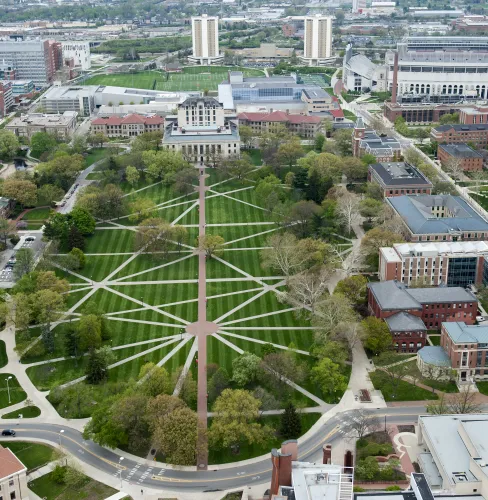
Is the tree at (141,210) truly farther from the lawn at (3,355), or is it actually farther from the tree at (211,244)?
the lawn at (3,355)

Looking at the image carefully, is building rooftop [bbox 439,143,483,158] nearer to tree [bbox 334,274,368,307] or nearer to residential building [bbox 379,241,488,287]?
residential building [bbox 379,241,488,287]

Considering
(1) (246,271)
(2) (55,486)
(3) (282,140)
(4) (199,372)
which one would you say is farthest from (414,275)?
(3) (282,140)

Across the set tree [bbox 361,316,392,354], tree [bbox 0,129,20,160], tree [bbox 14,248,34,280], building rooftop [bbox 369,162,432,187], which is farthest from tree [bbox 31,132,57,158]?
tree [bbox 361,316,392,354]

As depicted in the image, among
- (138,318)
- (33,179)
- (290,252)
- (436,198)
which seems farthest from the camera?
(33,179)

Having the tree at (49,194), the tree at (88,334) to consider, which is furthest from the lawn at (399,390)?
the tree at (49,194)

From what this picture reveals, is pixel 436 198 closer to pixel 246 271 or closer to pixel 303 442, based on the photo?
pixel 246 271

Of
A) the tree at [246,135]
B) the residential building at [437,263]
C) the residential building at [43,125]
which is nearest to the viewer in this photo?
the residential building at [437,263]
